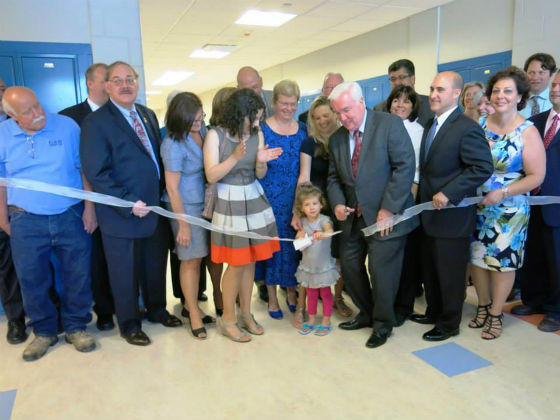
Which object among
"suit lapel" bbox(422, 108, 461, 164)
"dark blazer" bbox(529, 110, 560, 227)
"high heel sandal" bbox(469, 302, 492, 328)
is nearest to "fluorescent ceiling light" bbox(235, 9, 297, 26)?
"suit lapel" bbox(422, 108, 461, 164)

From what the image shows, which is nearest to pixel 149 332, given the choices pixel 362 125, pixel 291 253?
pixel 291 253

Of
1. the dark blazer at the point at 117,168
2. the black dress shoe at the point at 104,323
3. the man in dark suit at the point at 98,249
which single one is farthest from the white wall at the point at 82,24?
the black dress shoe at the point at 104,323

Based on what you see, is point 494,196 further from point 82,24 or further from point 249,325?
point 82,24

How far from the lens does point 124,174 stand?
276 cm

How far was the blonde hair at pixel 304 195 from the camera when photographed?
9.77 feet

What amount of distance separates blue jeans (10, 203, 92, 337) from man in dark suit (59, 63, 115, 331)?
22 centimetres

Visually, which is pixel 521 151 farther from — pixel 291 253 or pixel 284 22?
pixel 284 22

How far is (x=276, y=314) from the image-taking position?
3.35m

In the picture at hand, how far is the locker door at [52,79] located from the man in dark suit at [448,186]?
10.5 ft

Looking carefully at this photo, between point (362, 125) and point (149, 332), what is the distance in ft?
6.89

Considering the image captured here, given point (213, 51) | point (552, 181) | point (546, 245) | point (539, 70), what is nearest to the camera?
point (552, 181)

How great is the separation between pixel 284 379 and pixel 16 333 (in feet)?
6.48

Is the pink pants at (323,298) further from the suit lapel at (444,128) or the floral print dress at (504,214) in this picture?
the suit lapel at (444,128)

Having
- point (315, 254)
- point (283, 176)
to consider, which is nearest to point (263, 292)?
point (315, 254)
